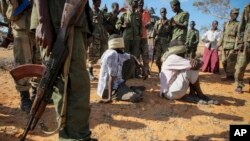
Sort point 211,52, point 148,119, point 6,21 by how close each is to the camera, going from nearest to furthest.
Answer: point 148,119, point 6,21, point 211,52

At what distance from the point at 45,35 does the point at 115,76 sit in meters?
2.84

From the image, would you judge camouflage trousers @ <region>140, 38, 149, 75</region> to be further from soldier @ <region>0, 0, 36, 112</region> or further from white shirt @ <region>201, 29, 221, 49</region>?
soldier @ <region>0, 0, 36, 112</region>

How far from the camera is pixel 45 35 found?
2420 millimetres

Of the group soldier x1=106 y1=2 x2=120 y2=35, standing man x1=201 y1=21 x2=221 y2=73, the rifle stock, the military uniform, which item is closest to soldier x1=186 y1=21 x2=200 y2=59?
standing man x1=201 y1=21 x2=221 y2=73

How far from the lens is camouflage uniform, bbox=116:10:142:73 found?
7.68 m

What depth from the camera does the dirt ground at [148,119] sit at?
12.1ft

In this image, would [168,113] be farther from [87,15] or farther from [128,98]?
[87,15]

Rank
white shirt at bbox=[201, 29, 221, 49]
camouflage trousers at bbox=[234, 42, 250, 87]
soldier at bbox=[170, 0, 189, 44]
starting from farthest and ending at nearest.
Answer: white shirt at bbox=[201, 29, 221, 49] → soldier at bbox=[170, 0, 189, 44] → camouflage trousers at bbox=[234, 42, 250, 87]

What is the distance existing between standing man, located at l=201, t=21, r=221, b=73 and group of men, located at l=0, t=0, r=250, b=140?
0.03 m

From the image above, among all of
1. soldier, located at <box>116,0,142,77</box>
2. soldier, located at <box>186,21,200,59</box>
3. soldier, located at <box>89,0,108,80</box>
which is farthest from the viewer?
soldier, located at <box>186,21,200,59</box>

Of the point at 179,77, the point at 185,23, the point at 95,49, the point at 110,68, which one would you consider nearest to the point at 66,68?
the point at 110,68

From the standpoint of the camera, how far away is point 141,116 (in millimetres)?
4418

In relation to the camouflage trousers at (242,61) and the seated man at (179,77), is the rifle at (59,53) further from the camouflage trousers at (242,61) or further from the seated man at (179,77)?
the camouflage trousers at (242,61)

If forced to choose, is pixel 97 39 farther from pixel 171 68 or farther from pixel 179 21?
pixel 171 68
